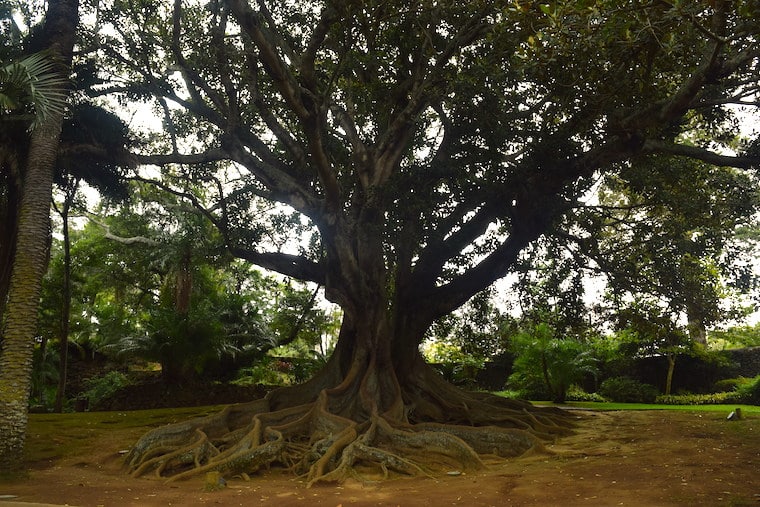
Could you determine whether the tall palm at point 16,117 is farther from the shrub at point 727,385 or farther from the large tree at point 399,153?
the shrub at point 727,385

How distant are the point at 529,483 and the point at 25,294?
7513 mm

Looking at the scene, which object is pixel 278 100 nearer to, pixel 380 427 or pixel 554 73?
pixel 554 73

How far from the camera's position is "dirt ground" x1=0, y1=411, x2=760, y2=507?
5.49 m

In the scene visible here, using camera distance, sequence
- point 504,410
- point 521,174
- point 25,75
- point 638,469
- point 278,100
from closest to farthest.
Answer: point 638,469, point 25,75, point 521,174, point 504,410, point 278,100

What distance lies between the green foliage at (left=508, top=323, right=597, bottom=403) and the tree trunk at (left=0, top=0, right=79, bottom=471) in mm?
13181

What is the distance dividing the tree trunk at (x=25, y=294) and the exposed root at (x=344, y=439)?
64.8 inches

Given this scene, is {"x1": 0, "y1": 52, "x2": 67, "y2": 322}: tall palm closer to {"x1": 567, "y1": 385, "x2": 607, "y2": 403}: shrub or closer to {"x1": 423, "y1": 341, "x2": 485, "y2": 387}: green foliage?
{"x1": 423, "y1": 341, "x2": 485, "y2": 387}: green foliage

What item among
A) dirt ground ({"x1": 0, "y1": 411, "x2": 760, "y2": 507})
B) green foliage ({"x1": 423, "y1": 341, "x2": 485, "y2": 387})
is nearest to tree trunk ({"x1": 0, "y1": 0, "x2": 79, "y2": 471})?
dirt ground ({"x1": 0, "y1": 411, "x2": 760, "y2": 507})

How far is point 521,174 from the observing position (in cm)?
938

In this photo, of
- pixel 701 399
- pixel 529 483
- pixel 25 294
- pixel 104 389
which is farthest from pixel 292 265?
pixel 701 399

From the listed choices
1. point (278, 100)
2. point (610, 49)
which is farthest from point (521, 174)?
point (278, 100)

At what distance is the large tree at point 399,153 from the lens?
812 cm

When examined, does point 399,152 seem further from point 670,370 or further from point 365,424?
point 670,370

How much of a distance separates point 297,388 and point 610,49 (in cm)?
837
